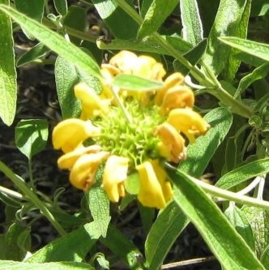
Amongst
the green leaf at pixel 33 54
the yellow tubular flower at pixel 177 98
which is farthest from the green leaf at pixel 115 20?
the yellow tubular flower at pixel 177 98

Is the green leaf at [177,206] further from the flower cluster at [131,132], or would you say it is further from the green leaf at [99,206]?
the flower cluster at [131,132]

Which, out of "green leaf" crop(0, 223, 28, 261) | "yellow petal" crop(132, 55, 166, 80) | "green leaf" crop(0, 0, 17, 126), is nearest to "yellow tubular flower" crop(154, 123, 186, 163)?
"yellow petal" crop(132, 55, 166, 80)

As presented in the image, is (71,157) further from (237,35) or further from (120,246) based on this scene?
(120,246)

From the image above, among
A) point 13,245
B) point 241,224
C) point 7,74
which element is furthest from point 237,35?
point 13,245

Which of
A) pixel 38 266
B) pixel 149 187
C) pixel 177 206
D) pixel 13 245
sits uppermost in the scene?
pixel 149 187

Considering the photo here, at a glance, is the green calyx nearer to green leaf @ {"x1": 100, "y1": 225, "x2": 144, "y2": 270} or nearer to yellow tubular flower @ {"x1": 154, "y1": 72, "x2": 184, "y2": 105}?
yellow tubular flower @ {"x1": 154, "y1": 72, "x2": 184, "y2": 105}
